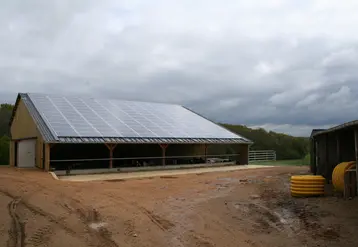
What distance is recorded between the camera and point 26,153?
2220cm

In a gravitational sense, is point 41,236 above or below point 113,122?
below

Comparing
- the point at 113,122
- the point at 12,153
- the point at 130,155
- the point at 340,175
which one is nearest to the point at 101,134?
the point at 113,122

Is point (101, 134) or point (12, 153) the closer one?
point (101, 134)

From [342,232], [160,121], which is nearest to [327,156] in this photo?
[342,232]

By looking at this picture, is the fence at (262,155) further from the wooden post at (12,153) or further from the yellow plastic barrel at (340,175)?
the yellow plastic barrel at (340,175)

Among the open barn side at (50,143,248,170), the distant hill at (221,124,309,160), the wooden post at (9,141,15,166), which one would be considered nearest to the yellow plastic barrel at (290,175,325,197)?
the open barn side at (50,143,248,170)

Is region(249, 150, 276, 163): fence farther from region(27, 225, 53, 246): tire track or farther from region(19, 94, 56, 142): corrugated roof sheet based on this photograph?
region(27, 225, 53, 246): tire track

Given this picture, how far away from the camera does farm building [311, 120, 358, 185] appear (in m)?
13.2

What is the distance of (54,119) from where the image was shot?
2128 centimetres

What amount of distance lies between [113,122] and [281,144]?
2235 cm

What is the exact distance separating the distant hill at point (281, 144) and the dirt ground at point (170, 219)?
2863cm

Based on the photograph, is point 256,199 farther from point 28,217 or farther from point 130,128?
point 130,128

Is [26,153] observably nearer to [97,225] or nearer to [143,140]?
[143,140]

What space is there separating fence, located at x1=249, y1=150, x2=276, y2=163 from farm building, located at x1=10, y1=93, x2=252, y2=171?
761 centimetres
